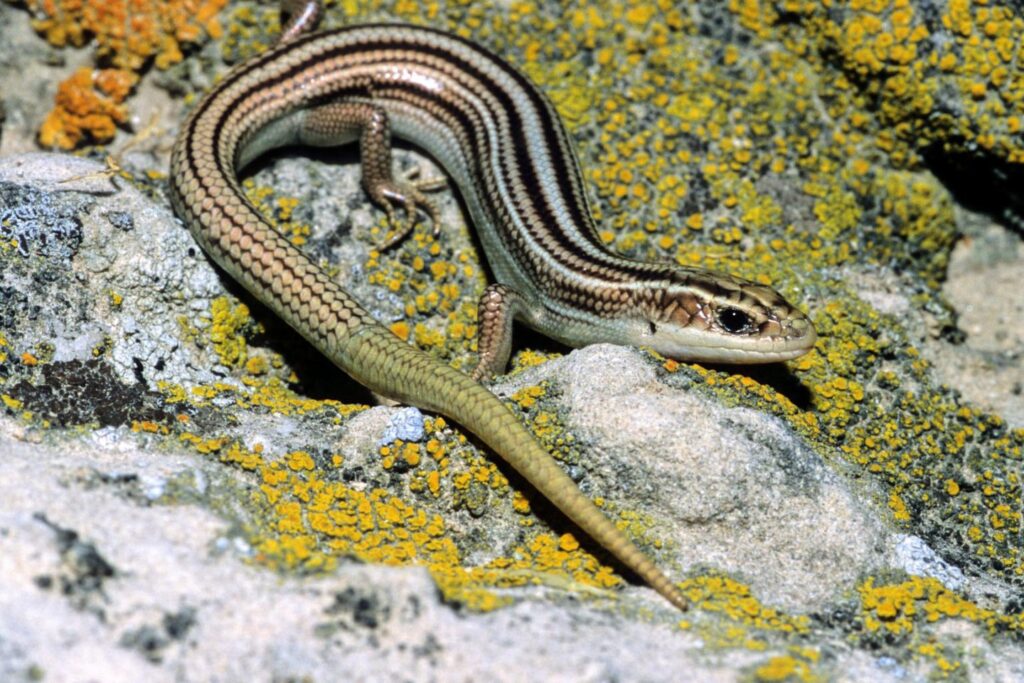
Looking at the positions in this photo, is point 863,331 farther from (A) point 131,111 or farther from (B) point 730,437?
(A) point 131,111

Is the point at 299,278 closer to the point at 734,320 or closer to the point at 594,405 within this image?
the point at 594,405

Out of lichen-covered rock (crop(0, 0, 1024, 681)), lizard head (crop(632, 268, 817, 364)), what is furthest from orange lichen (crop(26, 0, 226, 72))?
lizard head (crop(632, 268, 817, 364))

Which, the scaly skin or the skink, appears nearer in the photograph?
the scaly skin

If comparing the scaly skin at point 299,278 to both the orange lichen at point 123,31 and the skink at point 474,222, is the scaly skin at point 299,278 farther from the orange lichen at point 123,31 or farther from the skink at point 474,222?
the orange lichen at point 123,31

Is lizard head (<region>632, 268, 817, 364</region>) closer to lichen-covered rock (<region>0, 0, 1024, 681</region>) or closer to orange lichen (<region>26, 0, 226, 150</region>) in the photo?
lichen-covered rock (<region>0, 0, 1024, 681</region>)

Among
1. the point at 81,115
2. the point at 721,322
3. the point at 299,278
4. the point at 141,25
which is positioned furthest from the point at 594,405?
the point at 141,25

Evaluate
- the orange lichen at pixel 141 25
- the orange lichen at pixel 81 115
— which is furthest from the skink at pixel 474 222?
the orange lichen at pixel 81 115

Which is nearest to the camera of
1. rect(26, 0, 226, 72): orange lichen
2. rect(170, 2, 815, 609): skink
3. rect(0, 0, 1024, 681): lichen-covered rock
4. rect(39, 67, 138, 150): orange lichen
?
rect(0, 0, 1024, 681): lichen-covered rock
